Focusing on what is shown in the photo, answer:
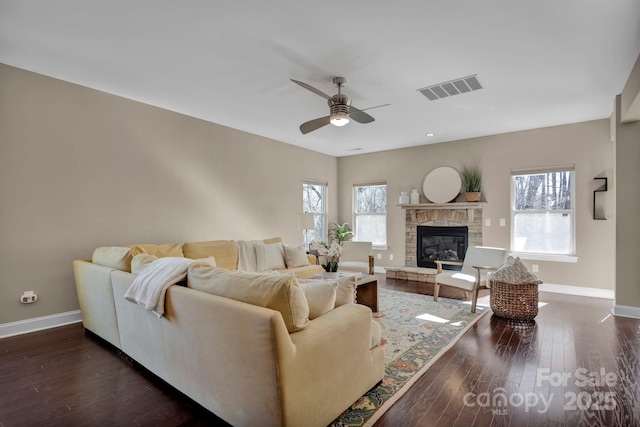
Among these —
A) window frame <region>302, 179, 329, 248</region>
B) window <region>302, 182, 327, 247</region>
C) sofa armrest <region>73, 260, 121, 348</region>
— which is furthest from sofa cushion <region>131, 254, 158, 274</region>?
window frame <region>302, 179, 329, 248</region>

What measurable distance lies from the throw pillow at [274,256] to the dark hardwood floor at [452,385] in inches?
91.2

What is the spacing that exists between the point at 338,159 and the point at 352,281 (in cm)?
584

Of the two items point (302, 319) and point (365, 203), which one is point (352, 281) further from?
point (365, 203)

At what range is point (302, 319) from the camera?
5.61 feet

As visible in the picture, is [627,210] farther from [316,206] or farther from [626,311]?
[316,206]

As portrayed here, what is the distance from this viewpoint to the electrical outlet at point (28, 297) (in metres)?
3.28

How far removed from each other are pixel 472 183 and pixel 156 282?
5510 millimetres

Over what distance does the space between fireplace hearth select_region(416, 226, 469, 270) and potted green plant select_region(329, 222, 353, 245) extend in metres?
1.57

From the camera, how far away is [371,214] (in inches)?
289

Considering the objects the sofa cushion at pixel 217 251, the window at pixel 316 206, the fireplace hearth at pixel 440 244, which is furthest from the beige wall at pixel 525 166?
the sofa cushion at pixel 217 251

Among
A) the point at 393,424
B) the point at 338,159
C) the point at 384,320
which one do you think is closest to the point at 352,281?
the point at 393,424

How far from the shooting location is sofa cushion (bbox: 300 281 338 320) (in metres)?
1.96

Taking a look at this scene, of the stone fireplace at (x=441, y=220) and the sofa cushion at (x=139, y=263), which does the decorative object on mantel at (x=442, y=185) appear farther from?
the sofa cushion at (x=139, y=263)

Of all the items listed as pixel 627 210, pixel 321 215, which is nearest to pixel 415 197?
pixel 321 215
